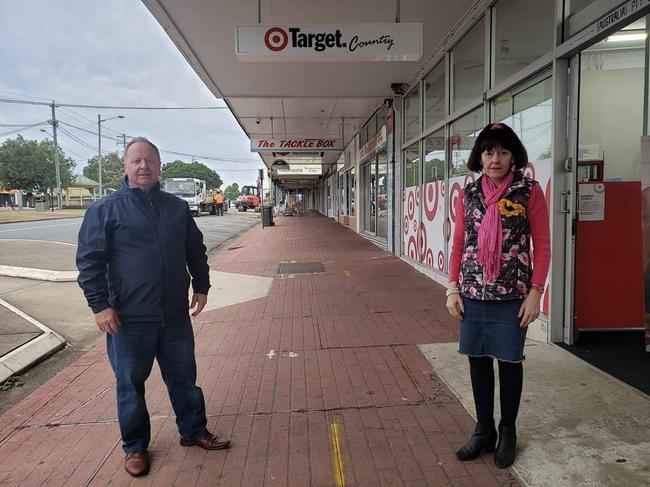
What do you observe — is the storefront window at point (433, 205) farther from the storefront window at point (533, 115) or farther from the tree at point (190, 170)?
the tree at point (190, 170)

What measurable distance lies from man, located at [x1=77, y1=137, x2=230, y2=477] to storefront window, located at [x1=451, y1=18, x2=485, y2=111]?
5045 mm

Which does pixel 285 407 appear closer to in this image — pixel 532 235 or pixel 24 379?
pixel 532 235

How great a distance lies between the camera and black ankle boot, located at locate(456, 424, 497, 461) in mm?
2732

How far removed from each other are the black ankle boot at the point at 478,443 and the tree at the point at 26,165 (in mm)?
63420

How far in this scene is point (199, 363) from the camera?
4449 mm

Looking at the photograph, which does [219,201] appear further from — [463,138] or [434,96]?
[463,138]

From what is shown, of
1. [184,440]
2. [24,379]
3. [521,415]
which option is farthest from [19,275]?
Answer: [521,415]

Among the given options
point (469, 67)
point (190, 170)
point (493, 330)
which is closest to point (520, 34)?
point (469, 67)

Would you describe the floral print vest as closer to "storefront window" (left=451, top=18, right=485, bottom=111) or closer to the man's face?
the man's face

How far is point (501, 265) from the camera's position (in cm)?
250

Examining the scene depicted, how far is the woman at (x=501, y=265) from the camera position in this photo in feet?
8.16

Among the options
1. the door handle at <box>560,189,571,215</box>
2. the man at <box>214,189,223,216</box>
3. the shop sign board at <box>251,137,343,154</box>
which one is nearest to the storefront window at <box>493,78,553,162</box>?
the door handle at <box>560,189,571,215</box>

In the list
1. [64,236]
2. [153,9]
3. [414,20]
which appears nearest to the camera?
[153,9]

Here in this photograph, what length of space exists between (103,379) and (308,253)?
8.50 m
